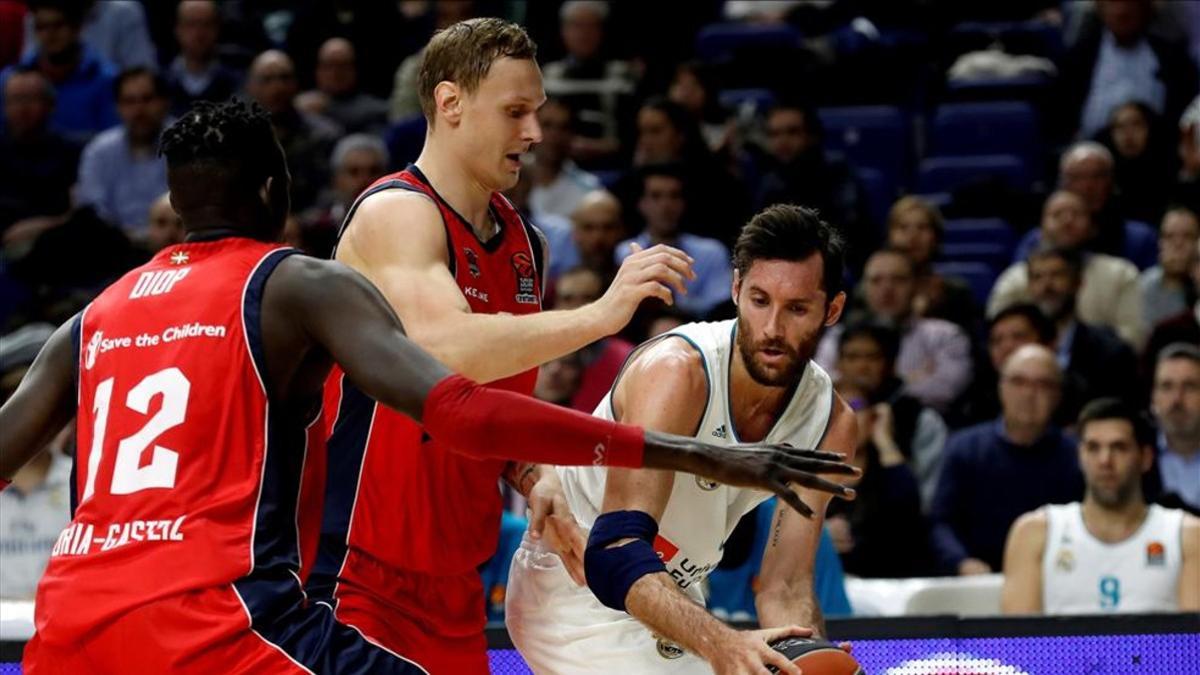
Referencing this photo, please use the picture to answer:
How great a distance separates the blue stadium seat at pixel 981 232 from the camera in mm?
11648

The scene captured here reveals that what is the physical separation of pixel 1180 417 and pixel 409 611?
502cm

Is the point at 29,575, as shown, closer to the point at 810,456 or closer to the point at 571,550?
the point at 571,550

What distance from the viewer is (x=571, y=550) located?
4.76 meters

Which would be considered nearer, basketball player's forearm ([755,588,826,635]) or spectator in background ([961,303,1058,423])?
basketball player's forearm ([755,588,826,635])

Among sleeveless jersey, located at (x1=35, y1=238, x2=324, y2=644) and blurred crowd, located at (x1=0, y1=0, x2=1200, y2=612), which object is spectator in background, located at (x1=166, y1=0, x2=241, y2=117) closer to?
blurred crowd, located at (x1=0, y1=0, x2=1200, y2=612)

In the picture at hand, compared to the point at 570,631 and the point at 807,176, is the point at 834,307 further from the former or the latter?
the point at 807,176

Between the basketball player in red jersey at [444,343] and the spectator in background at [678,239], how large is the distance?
5.44m

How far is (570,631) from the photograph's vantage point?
4895 mm

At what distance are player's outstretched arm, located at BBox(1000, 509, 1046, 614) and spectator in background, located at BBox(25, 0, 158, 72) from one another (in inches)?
291

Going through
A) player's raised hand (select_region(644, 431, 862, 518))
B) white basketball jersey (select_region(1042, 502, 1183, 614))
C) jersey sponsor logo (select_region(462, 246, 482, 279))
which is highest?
jersey sponsor logo (select_region(462, 246, 482, 279))

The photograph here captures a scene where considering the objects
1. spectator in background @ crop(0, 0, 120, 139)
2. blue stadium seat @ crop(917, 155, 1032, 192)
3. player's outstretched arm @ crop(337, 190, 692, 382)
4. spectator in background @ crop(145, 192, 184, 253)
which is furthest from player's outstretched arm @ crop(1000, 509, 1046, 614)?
spectator in background @ crop(0, 0, 120, 139)

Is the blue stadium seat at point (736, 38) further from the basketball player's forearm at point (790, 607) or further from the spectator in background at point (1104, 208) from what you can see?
the basketball player's forearm at point (790, 607)

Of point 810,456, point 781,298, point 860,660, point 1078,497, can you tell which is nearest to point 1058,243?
point 1078,497

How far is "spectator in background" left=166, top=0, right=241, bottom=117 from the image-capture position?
12484mm
